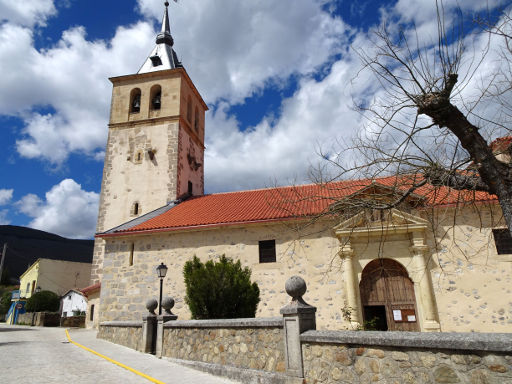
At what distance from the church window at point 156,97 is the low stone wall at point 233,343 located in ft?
52.7

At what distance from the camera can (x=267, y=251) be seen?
13172 mm

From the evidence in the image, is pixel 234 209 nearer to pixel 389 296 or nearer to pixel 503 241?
pixel 389 296

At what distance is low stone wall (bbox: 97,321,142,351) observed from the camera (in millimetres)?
10695

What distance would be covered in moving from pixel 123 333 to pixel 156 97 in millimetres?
14950

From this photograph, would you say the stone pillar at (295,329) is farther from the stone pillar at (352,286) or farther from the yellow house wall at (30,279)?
the yellow house wall at (30,279)

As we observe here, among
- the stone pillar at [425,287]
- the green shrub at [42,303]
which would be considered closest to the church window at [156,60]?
the stone pillar at [425,287]

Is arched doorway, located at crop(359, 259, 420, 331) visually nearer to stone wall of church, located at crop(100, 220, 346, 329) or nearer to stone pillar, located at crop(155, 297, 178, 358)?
stone wall of church, located at crop(100, 220, 346, 329)

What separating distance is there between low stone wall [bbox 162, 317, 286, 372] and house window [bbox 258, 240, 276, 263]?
4943 millimetres

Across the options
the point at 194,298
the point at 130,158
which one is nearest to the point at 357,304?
the point at 194,298

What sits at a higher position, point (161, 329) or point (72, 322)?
point (161, 329)

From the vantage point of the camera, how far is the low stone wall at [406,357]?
135 inches

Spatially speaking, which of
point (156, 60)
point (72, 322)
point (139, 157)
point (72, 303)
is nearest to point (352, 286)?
point (139, 157)

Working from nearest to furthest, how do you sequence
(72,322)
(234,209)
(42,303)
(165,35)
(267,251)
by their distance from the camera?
1. (267,251)
2. (234,209)
3. (165,35)
4. (72,322)
5. (42,303)

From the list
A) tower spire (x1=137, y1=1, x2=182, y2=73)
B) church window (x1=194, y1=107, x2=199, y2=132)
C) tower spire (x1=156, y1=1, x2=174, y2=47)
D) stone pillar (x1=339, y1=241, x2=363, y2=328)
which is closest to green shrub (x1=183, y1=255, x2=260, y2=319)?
stone pillar (x1=339, y1=241, x2=363, y2=328)
